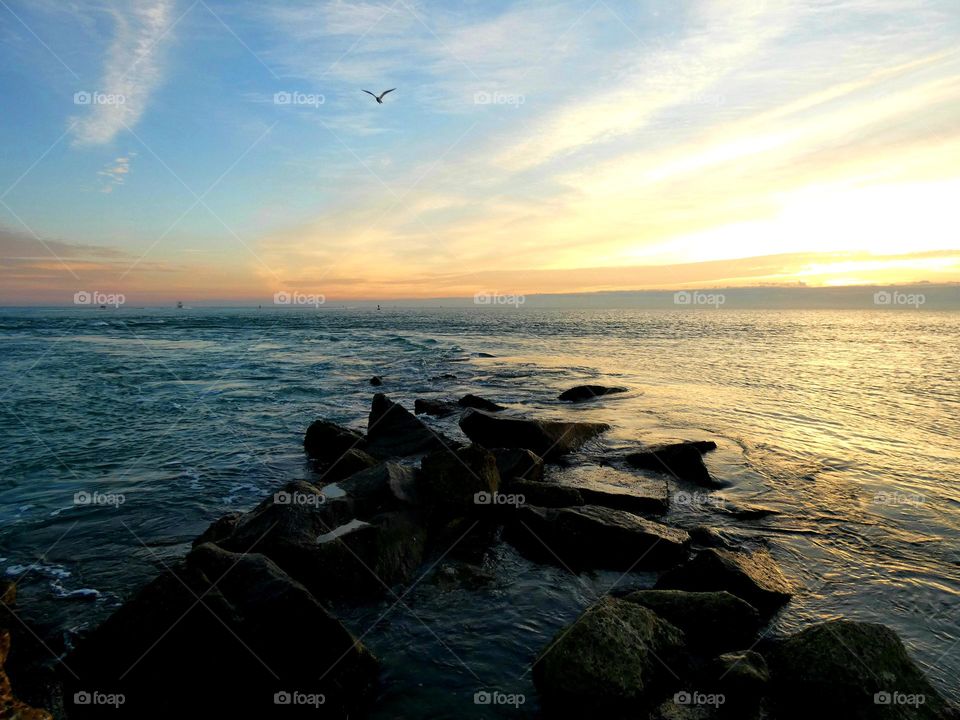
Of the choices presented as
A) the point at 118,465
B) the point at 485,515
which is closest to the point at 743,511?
the point at 485,515

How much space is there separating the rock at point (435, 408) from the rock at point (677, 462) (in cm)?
849

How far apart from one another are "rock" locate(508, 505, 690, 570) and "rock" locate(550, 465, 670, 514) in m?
1.43

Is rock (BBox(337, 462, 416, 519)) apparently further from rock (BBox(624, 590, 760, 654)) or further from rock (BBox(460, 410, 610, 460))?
rock (BBox(460, 410, 610, 460))

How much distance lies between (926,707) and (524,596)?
14.6ft

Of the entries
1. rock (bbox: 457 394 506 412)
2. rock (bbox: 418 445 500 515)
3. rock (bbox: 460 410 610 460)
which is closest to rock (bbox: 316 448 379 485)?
rock (bbox: 418 445 500 515)

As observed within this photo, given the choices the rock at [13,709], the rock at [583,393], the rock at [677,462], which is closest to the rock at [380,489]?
the rock at [13,709]

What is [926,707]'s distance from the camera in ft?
17.2

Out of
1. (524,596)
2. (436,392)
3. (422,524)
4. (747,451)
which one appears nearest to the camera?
(524,596)

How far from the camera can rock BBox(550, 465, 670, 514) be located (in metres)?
10.7

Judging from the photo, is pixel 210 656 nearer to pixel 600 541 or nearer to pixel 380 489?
pixel 380 489

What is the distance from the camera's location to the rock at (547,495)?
10375mm

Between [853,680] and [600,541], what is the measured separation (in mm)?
3799

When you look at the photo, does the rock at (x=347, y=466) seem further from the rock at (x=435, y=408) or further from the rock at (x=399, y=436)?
the rock at (x=435, y=408)

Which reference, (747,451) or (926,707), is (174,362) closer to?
(747,451)
